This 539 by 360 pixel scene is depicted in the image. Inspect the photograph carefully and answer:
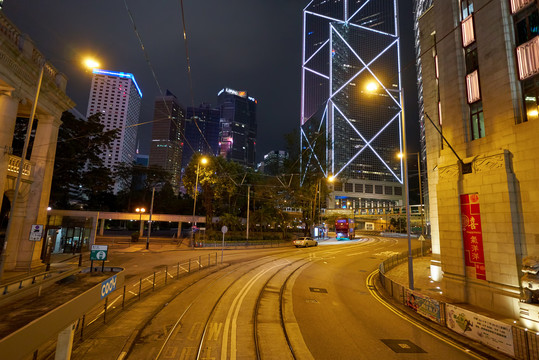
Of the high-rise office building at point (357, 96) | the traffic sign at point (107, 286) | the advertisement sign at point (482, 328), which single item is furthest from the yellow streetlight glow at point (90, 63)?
the high-rise office building at point (357, 96)

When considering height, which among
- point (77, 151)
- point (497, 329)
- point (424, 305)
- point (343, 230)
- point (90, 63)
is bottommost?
point (424, 305)

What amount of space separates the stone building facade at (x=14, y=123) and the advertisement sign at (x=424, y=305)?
21.7 metres

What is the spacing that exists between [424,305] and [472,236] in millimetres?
5164

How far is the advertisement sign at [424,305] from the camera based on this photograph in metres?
10.5

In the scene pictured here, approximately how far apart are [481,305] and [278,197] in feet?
116

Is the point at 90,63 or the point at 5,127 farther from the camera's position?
the point at 5,127

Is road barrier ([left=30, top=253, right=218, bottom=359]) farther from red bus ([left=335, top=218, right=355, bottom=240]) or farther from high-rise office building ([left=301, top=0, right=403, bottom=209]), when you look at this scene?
high-rise office building ([left=301, top=0, right=403, bottom=209])

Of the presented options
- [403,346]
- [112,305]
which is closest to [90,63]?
[112,305]

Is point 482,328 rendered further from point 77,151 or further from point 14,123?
point 77,151

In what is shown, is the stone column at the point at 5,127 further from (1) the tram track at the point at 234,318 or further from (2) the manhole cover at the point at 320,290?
(2) the manhole cover at the point at 320,290

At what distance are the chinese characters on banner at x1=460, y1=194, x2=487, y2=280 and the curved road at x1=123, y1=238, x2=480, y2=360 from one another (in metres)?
5.18

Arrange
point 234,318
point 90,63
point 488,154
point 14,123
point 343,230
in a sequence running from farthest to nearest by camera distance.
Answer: point 343,230
point 14,123
point 488,154
point 90,63
point 234,318

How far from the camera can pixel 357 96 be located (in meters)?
135

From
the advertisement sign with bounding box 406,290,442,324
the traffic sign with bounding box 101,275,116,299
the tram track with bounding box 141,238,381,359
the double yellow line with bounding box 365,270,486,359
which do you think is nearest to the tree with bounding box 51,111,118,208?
the tram track with bounding box 141,238,381,359
